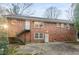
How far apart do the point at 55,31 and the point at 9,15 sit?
2.11 ft

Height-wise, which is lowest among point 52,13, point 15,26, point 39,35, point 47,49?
point 47,49

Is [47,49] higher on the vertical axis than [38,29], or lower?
lower

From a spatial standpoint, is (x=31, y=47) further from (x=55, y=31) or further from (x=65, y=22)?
(x=65, y=22)

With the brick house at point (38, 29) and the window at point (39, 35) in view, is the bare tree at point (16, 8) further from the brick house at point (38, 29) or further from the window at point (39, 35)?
the window at point (39, 35)

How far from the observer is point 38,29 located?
2.01 m

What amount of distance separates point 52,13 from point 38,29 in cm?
28

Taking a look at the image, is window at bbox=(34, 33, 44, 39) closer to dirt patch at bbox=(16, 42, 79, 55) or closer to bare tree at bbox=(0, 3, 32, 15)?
dirt patch at bbox=(16, 42, 79, 55)

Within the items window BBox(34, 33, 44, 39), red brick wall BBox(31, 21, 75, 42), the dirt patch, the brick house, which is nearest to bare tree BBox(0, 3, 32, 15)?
the brick house

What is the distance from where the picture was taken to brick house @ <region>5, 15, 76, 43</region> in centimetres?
198

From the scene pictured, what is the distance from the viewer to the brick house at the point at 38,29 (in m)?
1.98

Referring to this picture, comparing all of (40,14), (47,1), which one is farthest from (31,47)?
(47,1)

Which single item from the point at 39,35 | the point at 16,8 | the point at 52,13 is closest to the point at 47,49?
the point at 39,35

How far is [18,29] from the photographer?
2.00 meters

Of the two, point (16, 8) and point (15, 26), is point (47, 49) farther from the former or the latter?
point (16, 8)
